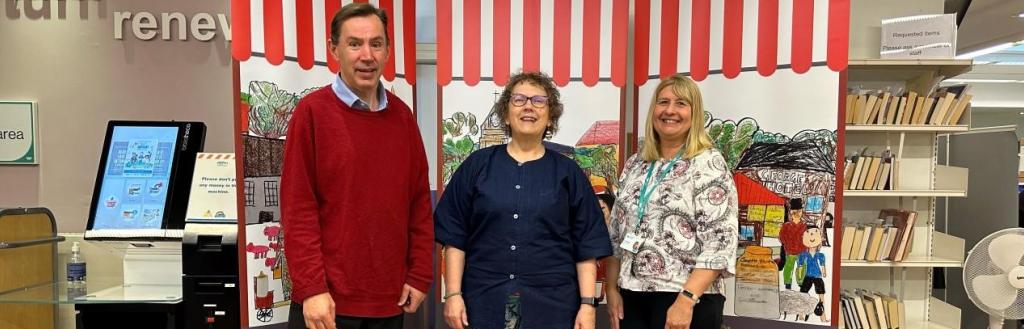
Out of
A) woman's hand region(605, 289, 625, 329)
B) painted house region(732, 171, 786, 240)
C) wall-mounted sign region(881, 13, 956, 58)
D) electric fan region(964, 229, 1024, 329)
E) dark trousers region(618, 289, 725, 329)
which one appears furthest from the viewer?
wall-mounted sign region(881, 13, 956, 58)

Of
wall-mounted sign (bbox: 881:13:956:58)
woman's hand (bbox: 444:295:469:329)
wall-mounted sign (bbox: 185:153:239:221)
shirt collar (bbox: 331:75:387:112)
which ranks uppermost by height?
wall-mounted sign (bbox: 881:13:956:58)

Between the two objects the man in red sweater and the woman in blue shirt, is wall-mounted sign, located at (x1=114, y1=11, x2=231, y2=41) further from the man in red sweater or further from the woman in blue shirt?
the woman in blue shirt

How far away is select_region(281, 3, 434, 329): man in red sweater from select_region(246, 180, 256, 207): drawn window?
626 millimetres

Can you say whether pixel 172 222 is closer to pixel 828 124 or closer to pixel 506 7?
pixel 506 7

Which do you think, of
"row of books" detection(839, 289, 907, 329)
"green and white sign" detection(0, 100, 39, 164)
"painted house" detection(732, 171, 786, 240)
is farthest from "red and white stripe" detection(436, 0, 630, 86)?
"green and white sign" detection(0, 100, 39, 164)

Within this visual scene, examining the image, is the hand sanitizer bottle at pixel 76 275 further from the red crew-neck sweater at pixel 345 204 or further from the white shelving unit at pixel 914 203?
the white shelving unit at pixel 914 203

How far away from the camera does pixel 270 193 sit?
221cm

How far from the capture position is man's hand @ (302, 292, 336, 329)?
1.58 metres

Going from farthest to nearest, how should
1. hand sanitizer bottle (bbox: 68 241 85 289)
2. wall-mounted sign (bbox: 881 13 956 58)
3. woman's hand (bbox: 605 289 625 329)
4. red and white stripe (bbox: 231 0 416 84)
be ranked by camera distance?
1. wall-mounted sign (bbox: 881 13 956 58)
2. hand sanitizer bottle (bbox: 68 241 85 289)
3. red and white stripe (bbox: 231 0 416 84)
4. woman's hand (bbox: 605 289 625 329)

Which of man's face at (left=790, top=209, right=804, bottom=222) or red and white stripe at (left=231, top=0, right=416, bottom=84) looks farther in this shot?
man's face at (left=790, top=209, right=804, bottom=222)

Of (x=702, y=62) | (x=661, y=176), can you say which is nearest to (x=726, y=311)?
(x=661, y=176)

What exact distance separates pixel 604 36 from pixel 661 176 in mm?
947

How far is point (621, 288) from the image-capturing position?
2008mm

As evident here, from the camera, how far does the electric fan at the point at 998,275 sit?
2920 mm
